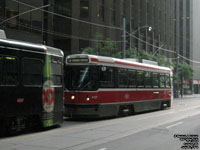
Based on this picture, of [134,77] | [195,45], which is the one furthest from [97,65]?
[195,45]

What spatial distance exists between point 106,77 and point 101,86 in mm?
680

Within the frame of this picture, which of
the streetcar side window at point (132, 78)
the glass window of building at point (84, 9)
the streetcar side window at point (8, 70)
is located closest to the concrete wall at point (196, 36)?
the glass window of building at point (84, 9)

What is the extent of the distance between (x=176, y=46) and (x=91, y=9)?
33.2 meters

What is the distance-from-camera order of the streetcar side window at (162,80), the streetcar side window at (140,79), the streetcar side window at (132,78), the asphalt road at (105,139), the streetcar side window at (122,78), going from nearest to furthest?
1. the asphalt road at (105,139)
2. the streetcar side window at (122,78)
3. the streetcar side window at (132,78)
4. the streetcar side window at (140,79)
5. the streetcar side window at (162,80)

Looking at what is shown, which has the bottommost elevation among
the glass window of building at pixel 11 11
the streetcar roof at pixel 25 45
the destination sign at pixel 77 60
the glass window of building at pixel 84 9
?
the destination sign at pixel 77 60

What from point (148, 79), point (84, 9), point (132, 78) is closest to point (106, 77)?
point (132, 78)

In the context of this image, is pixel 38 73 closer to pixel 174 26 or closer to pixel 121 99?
pixel 121 99

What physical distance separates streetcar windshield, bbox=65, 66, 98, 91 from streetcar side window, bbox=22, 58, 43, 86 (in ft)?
13.4

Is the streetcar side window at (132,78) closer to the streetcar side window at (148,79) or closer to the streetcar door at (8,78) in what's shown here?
the streetcar side window at (148,79)

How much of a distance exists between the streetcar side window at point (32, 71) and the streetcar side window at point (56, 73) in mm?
892

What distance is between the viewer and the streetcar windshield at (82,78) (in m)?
16.2

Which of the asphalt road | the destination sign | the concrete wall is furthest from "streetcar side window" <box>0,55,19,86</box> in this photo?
the concrete wall

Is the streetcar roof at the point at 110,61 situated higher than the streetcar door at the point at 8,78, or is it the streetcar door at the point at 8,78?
the streetcar roof at the point at 110,61

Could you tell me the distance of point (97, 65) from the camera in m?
16.5
